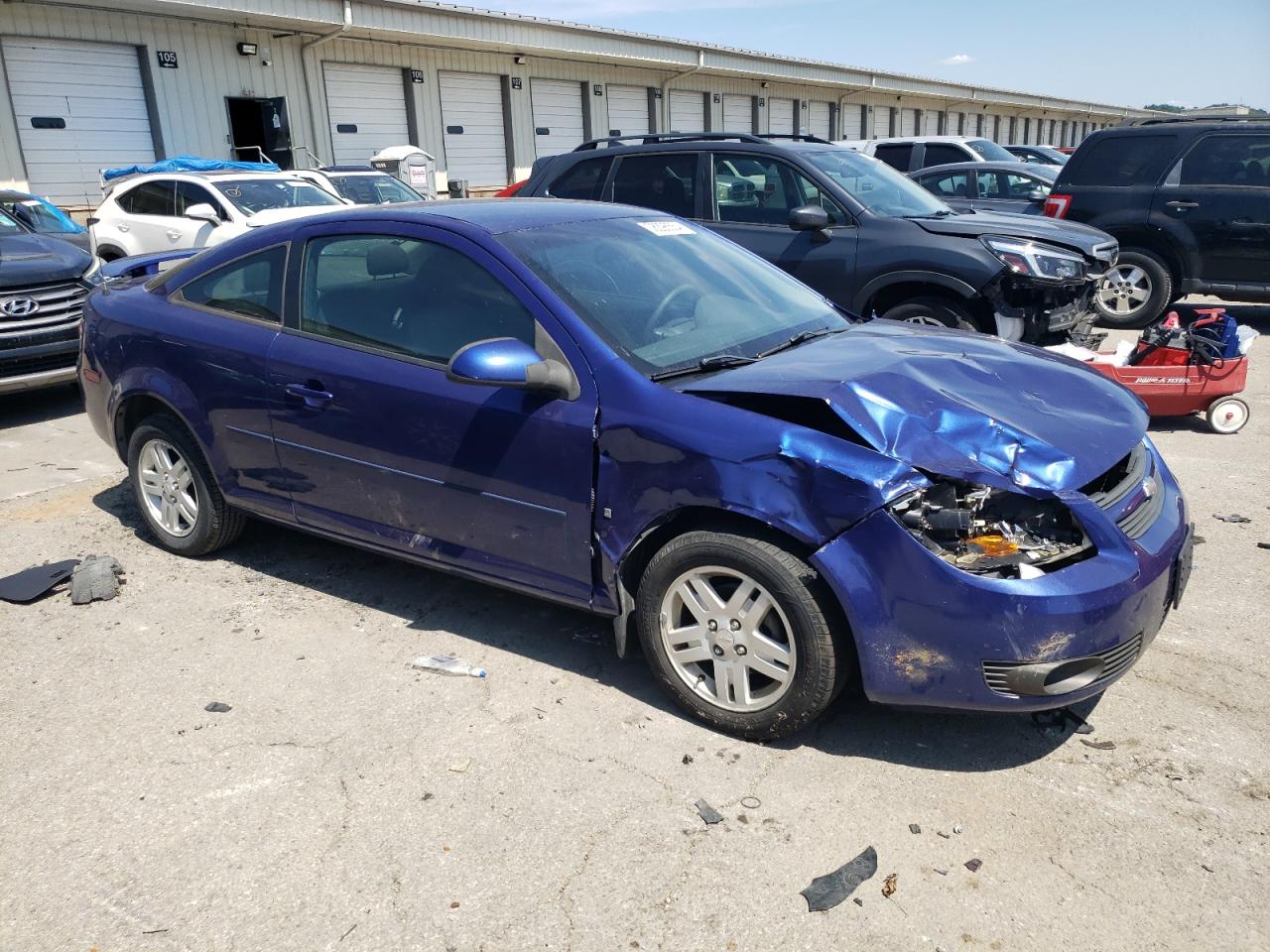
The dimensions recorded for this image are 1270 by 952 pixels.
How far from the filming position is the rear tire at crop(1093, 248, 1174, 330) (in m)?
10.0

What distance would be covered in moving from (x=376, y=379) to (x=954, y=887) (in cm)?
262

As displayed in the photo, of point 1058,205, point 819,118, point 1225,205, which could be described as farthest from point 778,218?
point 819,118

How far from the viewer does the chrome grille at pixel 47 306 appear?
7.31m

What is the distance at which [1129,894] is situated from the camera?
2564 mm

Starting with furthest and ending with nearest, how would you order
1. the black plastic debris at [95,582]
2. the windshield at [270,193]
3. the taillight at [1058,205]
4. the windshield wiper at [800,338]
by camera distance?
the windshield at [270,193] < the taillight at [1058,205] < the black plastic debris at [95,582] < the windshield wiper at [800,338]

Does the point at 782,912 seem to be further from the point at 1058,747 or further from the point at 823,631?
the point at 1058,747

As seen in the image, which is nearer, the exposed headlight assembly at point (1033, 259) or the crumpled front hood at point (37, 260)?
the exposed headlight assembly at point (1033, 259)

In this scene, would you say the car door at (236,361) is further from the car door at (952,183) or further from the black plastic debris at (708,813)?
the car door at (952,183)

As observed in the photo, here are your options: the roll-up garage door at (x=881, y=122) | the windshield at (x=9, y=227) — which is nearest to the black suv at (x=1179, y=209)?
the windshield at (x=9, y=227)

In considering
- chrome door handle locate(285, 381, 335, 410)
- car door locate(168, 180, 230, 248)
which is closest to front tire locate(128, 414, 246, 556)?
chrome door handle locate(285, 381, 335, 410)

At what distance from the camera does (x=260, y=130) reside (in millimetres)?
19875

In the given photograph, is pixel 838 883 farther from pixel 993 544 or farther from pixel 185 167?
pixel 185 167

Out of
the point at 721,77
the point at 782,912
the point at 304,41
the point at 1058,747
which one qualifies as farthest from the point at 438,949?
the point at 721,77

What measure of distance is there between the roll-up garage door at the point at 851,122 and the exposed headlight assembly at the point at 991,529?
3744cm
